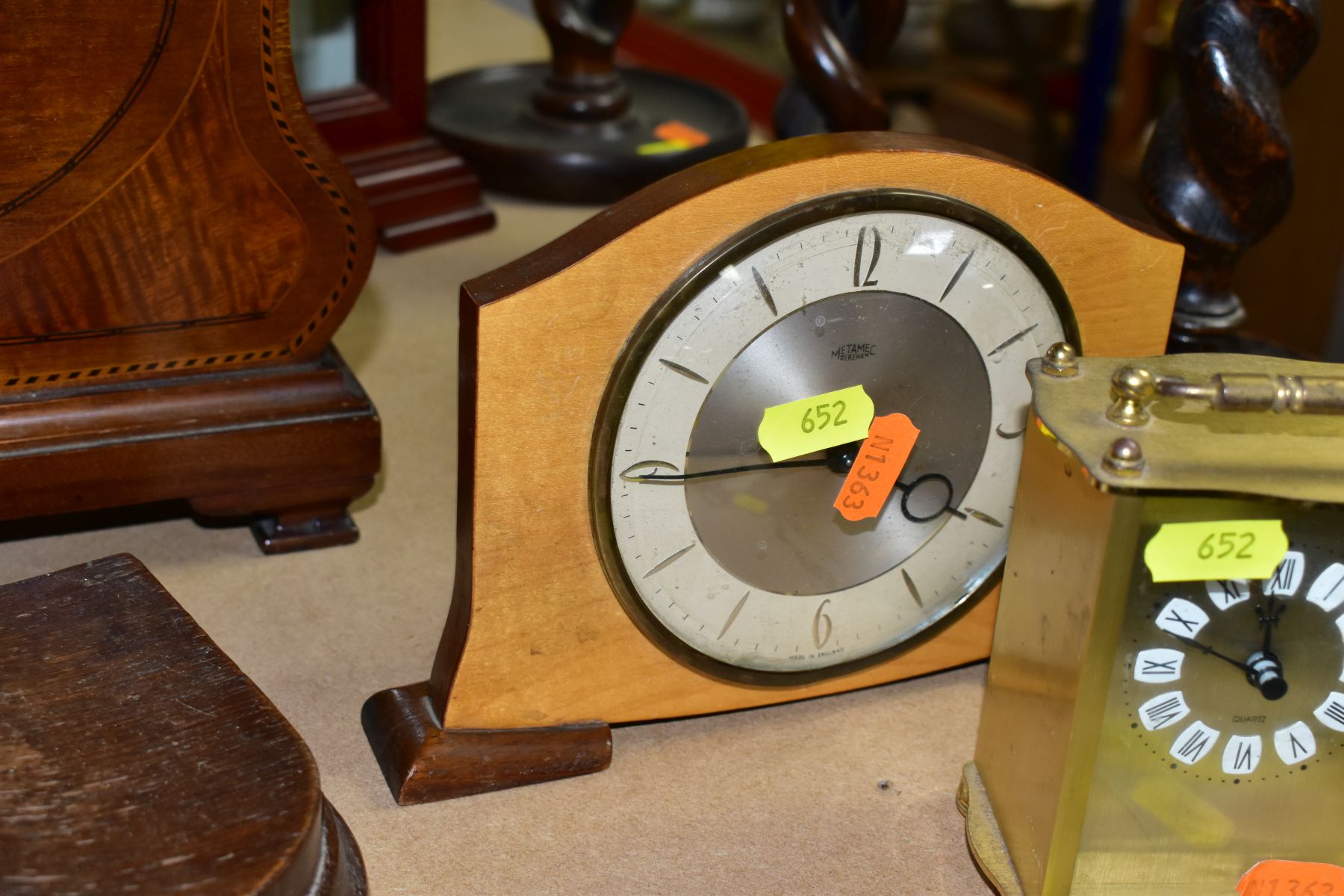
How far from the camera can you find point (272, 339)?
→ 1.09 m

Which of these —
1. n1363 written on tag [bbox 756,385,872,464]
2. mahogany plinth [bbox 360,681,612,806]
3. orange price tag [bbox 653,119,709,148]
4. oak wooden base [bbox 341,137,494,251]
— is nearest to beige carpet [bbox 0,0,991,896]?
mahogany plinth [bbox 360,681,612,806]

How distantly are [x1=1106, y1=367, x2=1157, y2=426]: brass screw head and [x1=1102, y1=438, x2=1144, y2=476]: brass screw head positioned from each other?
0.04 metres

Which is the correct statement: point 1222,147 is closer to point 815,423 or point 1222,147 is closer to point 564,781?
point 815,423

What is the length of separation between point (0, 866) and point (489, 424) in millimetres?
342

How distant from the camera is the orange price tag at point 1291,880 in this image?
0.85 meters

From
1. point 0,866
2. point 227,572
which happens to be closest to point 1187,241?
point 227,572

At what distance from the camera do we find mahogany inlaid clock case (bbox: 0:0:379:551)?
3.14ft

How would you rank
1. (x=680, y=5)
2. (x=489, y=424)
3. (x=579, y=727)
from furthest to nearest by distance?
(x=680, y=5), (x=579, y=727), (x=489, y=424)

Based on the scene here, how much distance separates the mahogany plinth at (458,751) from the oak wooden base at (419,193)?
87cm

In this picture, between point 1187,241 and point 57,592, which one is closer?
point 57,592

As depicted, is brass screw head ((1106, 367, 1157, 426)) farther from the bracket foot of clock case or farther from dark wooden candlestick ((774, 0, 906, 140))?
dark wooden candlestick ((774, 0, 906, 140))

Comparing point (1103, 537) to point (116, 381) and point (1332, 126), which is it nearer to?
point (116, 381)

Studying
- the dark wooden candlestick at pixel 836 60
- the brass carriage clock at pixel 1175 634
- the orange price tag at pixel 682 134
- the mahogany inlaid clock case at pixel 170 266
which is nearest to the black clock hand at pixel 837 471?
the brass carriage clock at pixel 1175 634

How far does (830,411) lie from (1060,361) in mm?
149
